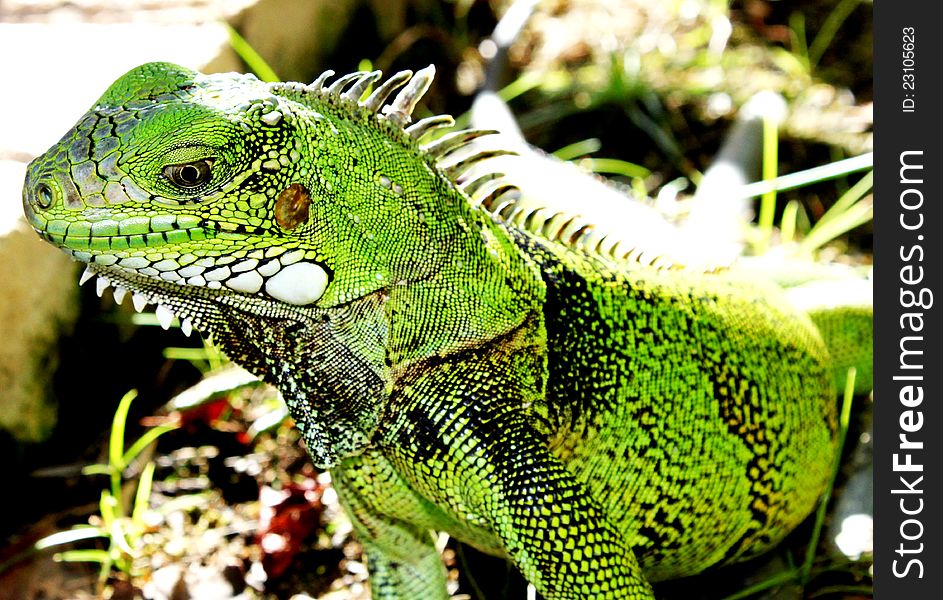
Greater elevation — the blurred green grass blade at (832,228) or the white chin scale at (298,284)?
the blurred green grass blade at (832,228)

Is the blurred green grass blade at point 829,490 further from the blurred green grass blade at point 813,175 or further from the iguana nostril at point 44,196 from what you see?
the iguana nostril at point 44,196

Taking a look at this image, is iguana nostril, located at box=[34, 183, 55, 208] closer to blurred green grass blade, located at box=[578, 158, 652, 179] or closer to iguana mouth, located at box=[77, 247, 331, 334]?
iguana mouth, located at box=[77, 247, 331, 334]

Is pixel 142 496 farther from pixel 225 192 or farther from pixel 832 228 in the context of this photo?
pixel 832 228

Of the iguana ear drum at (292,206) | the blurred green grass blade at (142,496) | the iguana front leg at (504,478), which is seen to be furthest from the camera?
the blurred green grass blade at (142,496)

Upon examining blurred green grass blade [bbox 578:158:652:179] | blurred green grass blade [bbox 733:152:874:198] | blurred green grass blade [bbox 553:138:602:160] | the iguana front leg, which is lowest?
the iguana front leg

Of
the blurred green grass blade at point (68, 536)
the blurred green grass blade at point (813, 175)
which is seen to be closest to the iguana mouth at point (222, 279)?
the blurred green grass blade at point (68, 536)

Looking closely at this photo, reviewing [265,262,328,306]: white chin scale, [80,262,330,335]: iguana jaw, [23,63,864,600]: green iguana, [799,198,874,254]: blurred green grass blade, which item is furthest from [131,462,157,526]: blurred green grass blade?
[799,198,874,254]: blurred green grass blade

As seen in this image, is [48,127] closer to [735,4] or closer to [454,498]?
[454,498]
